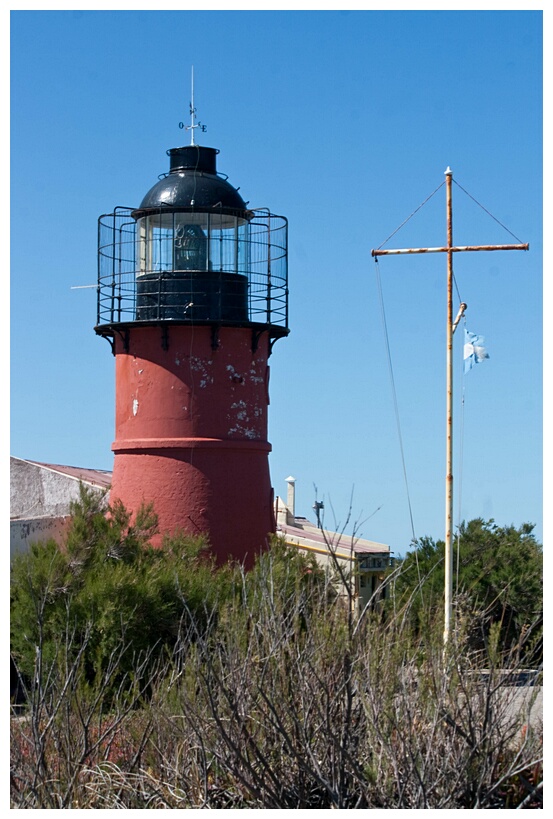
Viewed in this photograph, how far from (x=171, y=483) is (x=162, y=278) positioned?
3.31 metres

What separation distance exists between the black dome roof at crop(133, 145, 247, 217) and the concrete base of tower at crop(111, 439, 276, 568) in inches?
151

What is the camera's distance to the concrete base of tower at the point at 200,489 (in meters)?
20.4

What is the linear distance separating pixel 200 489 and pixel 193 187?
490 cm

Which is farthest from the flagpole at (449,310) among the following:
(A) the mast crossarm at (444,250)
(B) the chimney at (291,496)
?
(B) the chimney at (291,496)

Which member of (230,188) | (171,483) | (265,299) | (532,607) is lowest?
(532,607)

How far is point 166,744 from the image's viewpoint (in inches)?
403

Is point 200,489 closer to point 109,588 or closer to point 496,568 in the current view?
point 109,588

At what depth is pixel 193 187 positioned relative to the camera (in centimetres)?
2069

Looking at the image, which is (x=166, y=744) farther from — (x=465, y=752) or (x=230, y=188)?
(x=230, y=188)

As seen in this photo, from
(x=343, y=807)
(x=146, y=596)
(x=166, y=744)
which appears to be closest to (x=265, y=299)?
(x=146, y=596)

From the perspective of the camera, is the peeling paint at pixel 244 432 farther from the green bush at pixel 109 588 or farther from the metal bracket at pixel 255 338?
the green bush at pixel 109 588

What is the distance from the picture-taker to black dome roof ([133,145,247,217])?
20.6 metres

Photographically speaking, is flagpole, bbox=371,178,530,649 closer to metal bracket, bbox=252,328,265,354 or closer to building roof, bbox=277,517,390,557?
metal bracket, bbox=252,328,265,354

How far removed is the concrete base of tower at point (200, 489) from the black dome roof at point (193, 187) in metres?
3.83
